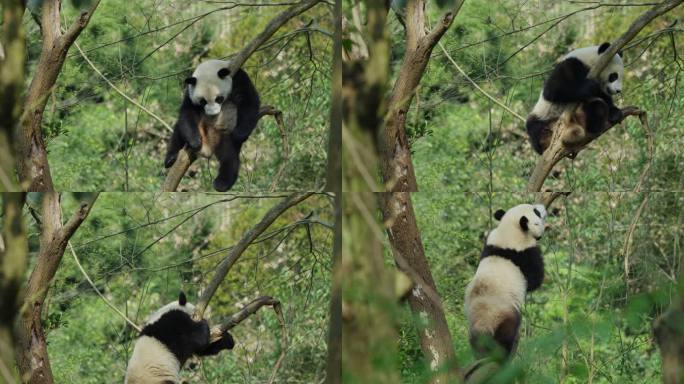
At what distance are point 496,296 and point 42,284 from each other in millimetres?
2077

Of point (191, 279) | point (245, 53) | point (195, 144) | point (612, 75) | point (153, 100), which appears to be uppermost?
point (612, 75)

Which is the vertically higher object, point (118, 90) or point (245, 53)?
point (245, 53)

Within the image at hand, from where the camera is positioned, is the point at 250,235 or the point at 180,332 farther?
the point at 250,235

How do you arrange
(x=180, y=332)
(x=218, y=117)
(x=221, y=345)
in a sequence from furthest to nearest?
(x=221, y=345) → (x=218, y=117) → (x=180, y=332)

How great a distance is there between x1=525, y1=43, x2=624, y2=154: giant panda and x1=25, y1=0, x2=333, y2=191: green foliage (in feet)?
3.24

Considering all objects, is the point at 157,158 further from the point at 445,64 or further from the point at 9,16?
the point at 445,64

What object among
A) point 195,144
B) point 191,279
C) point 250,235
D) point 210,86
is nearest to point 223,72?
point 210,86

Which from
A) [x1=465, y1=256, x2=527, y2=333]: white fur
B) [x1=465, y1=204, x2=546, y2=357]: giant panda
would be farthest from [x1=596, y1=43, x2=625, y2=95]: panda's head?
[x1=465, y1=256, x2=527, y2=333]: white fur

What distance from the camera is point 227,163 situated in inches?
162

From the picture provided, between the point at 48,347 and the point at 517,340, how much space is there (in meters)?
2.15

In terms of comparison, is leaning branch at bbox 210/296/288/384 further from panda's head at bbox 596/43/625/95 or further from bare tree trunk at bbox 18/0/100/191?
panda's head at bbox 596/43/625/95

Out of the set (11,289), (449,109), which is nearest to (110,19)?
(11,289)

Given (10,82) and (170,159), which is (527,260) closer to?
(170,159)

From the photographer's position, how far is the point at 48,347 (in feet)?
13.5
